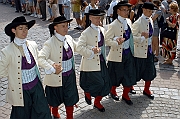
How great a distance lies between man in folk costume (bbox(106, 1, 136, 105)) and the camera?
16.7 ft

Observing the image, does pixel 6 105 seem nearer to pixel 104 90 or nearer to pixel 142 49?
pixel 104 90

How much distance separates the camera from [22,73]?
398 cm

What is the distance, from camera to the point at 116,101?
5.74m

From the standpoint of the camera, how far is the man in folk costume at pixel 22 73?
3873mm

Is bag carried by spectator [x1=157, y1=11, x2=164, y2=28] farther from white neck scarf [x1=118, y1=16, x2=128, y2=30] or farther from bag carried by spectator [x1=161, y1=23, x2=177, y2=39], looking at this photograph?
white neck scarf [x1=118, y1=16, x2=128, y2=30]

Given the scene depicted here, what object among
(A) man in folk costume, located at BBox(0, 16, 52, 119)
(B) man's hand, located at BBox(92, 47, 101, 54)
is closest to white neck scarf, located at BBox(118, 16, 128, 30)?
(B) man's hand, located at BBox(92, 47, 101, 54)

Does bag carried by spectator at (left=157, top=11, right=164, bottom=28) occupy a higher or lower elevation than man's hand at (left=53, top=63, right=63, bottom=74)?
higher

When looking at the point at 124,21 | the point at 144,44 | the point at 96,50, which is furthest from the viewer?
the point at 144,44

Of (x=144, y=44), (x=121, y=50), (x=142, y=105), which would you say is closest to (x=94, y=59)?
(x=121, y=50)

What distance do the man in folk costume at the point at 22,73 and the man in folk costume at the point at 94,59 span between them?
3.35 feet

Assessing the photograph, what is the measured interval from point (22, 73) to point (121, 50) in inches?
84.6

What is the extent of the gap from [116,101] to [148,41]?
1.49m

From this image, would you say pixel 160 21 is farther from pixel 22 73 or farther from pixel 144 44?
pixel 22 73

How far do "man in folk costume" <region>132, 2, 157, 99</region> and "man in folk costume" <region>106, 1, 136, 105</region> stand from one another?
181mm
